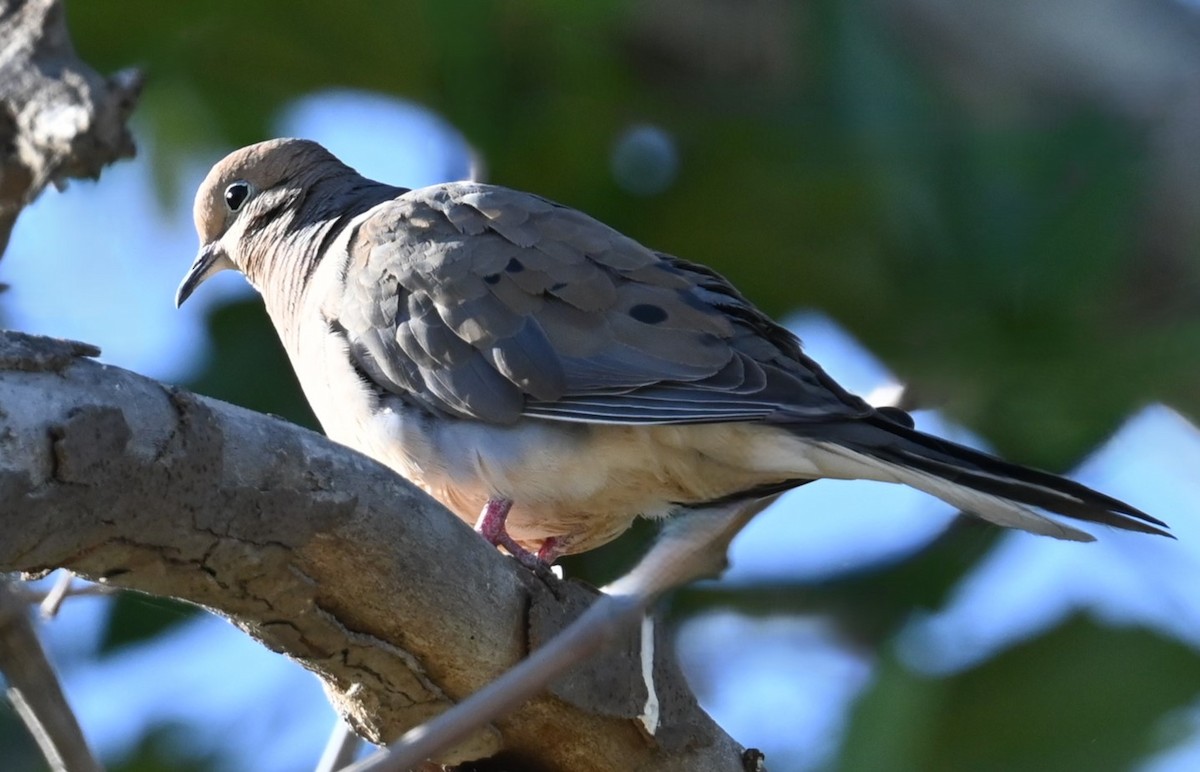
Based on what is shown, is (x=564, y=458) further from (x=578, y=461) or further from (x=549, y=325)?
(x=549, y=325)

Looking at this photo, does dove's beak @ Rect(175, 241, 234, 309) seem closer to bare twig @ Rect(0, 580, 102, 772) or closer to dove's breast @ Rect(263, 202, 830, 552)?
dove's breast @ Rect(263, 202, 830, 552)

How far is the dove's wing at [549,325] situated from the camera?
131 inches

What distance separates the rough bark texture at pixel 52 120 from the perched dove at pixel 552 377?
0.64 meters

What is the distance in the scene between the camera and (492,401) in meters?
3.39

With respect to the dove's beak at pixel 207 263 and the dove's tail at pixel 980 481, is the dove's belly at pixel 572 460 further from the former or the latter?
the dove's beak at pixel 207 263

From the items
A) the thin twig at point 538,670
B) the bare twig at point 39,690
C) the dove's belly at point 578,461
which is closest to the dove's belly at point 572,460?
the dove's belly at point 578,461

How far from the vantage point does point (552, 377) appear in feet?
11.1

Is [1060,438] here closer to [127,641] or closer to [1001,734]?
[1001,734]

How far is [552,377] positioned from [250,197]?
5.06ft

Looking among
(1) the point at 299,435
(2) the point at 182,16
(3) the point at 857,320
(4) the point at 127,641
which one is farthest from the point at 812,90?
(1) the point at 299,435

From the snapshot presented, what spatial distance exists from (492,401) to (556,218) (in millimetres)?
571

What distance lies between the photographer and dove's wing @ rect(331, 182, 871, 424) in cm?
333

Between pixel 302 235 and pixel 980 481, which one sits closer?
pixel 980 481

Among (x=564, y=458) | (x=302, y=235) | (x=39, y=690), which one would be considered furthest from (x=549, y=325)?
(x=39, y=690)
